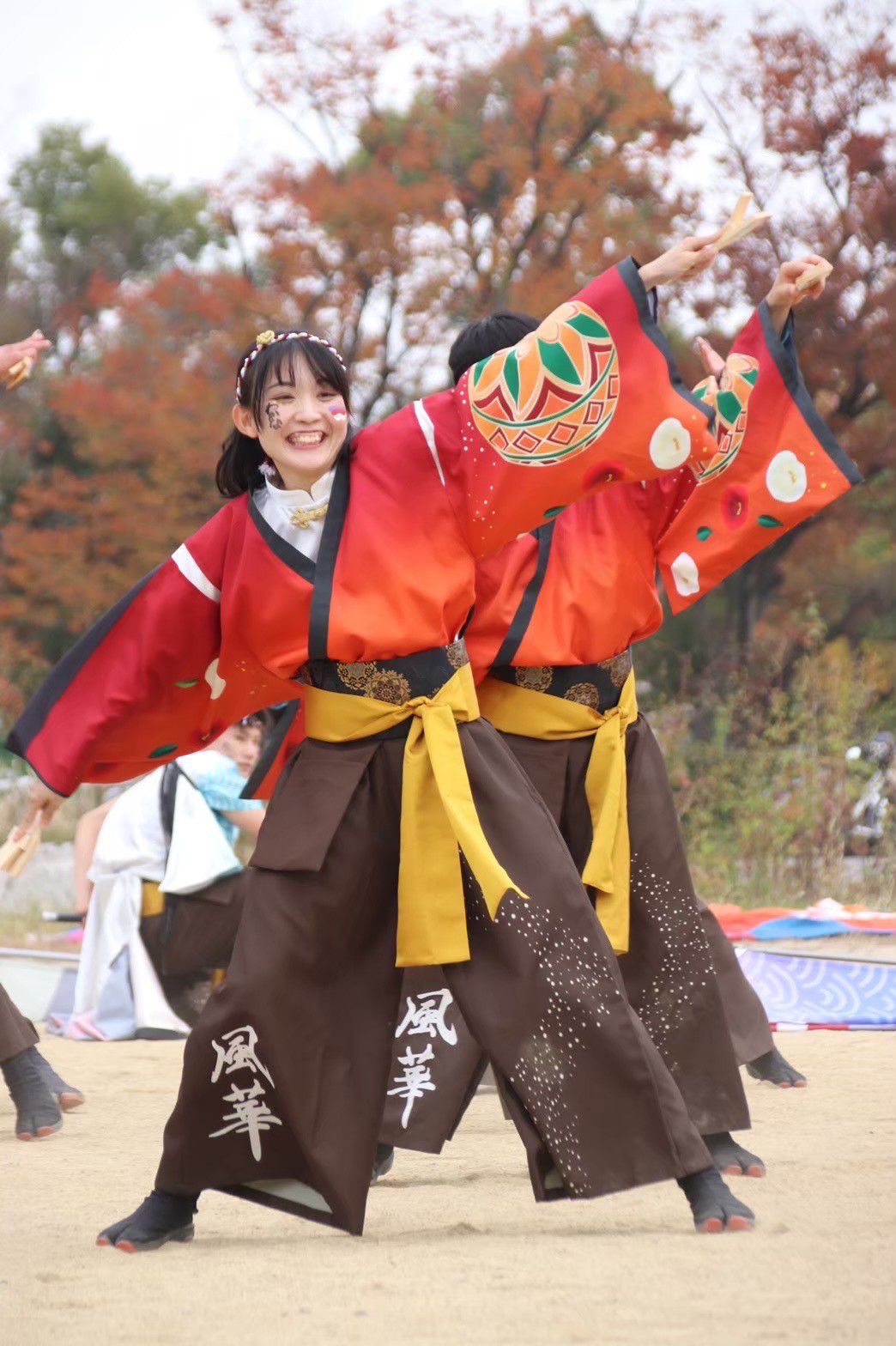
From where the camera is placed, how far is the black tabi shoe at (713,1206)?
2633 millimetres

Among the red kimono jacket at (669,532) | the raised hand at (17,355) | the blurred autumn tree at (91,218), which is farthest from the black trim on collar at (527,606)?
the blurred autumn tree at (91,218)

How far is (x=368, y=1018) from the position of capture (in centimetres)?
284

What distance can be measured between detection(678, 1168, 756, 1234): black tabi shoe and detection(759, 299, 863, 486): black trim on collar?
5.18 ft

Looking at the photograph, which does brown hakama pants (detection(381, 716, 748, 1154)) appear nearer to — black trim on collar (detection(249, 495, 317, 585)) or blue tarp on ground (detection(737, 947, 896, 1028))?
black trim on collar (detection(249, 495, 317, 585))

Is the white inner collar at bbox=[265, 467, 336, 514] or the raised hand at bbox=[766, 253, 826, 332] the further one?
the raised hand at bbox=[766, 253, 826, 332]

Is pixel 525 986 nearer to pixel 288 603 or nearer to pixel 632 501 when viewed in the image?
pixel 288 603

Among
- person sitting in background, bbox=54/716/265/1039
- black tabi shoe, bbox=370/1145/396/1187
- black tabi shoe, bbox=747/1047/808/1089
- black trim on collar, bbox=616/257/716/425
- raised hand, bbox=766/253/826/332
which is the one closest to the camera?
black trim on collar, bbox=616/257/716/425

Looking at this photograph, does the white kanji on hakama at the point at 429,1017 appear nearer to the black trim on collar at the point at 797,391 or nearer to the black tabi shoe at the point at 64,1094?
the black tabi shoe at the point at 64,1094

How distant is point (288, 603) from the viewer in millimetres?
2875

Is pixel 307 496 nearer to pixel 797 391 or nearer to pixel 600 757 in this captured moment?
pixel 600 757

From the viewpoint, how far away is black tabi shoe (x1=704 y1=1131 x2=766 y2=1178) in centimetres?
319

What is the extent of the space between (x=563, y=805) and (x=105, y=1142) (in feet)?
4.65

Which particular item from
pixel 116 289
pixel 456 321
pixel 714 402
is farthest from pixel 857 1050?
pixel 116 289

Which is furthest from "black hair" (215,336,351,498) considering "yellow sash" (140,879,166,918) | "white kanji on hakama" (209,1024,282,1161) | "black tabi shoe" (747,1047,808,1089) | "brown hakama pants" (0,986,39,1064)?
"yellow sash" (140,879,166,918)
